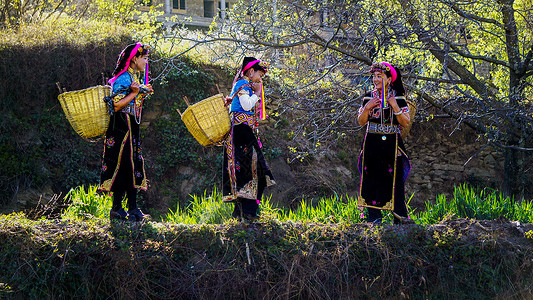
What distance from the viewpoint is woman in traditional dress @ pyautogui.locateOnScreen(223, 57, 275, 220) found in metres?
5.07

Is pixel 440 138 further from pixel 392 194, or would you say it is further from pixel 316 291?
pixel 316 291

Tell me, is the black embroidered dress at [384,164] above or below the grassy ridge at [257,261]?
above

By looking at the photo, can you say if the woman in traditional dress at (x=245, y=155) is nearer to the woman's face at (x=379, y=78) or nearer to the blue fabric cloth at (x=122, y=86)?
the blue fabric cloth at (x=122, y=86)

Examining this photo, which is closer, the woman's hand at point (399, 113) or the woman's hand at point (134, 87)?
the woman's hand at point (134, 87)

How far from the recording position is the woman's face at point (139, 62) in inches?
198

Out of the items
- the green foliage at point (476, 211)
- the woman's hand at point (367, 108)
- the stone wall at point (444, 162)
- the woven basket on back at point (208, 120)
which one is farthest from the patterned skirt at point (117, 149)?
the stone wall at point (444, 162)

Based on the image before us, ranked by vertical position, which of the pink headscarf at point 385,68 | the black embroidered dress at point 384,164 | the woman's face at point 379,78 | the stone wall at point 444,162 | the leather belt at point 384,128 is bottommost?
the stone wall at point 444,162

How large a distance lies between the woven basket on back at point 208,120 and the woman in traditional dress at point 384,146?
1.46 meters

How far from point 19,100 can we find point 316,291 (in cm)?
638

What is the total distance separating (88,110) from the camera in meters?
4.84

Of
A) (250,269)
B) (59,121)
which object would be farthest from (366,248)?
(59,121)

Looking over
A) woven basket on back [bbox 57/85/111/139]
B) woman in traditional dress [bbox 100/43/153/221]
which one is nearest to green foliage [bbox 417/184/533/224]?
woman in traditional dress [bbox 100/43/153/221]

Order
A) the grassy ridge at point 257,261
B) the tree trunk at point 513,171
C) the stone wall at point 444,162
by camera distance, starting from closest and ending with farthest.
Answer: the grassy ridge at point 257,261
the tree trunk at point 513,171
the stone wall at point 444,162

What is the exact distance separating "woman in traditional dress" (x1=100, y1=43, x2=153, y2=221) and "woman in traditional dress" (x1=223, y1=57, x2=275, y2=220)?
35.3 inches
